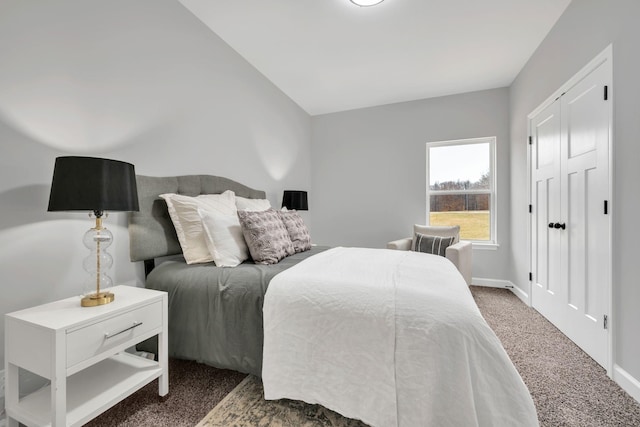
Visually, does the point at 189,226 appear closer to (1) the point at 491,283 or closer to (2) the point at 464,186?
(2) the point at 464,186

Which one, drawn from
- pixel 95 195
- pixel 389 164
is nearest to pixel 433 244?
pixel 389 164

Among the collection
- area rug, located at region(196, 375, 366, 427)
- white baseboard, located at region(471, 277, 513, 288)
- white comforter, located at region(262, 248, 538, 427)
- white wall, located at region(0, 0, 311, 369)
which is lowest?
area rug, located at region(196, 375, 366, 427)

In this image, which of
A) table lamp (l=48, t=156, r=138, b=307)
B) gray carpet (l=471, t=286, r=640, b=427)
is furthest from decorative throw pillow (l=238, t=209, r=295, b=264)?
gray carpet (l=471, t=286, r=640, b=427)

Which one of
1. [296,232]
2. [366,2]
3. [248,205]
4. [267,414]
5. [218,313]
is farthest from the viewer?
[248,205]

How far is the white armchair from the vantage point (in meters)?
2.90

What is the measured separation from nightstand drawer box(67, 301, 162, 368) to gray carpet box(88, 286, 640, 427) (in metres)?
0.43

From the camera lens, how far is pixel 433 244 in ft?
10.8

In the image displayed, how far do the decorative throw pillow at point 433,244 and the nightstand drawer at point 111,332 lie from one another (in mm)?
2817

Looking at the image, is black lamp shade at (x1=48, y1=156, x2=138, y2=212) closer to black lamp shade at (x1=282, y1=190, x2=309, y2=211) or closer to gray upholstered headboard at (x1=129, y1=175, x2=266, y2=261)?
gray upholstered headboard at (x1=129, y1=175, x2=266, y2=261)

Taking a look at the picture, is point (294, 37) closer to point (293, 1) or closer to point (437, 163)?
point (293, 1)

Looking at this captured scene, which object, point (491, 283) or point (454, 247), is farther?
point (491, 283)

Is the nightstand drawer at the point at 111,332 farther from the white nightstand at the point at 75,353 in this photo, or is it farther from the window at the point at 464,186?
the window at the point at 464,186

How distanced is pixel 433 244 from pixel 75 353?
320 cm

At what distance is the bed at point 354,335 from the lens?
101 centimetres
